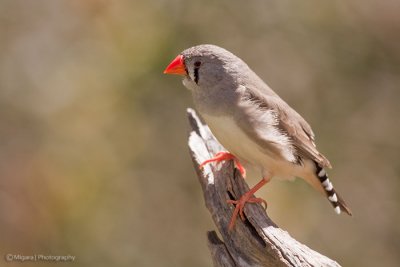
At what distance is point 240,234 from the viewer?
4.84m

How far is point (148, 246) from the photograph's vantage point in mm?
8000

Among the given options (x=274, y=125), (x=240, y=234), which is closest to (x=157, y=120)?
(x=274, y=125)

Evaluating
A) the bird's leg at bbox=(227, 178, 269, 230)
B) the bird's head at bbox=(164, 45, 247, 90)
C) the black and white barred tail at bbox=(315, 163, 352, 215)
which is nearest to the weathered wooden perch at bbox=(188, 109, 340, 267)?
the bird's leg at bbox=(227, 178, 269, 230)

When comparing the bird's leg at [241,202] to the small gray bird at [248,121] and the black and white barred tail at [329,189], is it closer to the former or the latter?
the small gray bird at [248,121]

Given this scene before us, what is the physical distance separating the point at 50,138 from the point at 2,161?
1.89ft

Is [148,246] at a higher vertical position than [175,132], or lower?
lower

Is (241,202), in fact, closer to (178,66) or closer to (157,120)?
(178,66)

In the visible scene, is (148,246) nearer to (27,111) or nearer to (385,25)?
(27,111)

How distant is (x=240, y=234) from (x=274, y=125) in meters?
0.93

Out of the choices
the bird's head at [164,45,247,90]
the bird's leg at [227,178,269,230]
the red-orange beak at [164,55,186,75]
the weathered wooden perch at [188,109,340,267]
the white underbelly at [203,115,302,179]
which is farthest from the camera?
the red-orange beak at [164,55,186,75]

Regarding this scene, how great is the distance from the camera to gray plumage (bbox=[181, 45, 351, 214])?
5.20 metres

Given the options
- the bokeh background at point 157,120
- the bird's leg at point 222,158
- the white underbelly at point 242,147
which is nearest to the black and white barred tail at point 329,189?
the white underbelly at point 242,147

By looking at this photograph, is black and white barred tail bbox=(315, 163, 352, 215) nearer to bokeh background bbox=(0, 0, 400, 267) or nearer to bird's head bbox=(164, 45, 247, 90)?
bird's head bbox=(164, 45, 247, 90)

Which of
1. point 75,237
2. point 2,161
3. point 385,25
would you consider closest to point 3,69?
point 2,161
